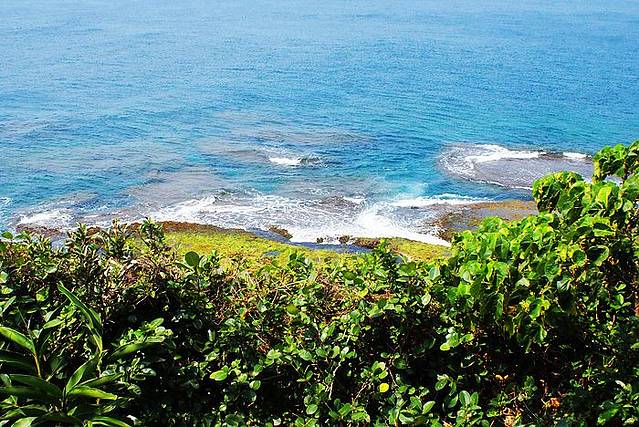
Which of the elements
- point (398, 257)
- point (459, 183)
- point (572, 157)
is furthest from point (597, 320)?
point (572, 157)

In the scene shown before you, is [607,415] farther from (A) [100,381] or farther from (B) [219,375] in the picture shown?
(A) [100,381]

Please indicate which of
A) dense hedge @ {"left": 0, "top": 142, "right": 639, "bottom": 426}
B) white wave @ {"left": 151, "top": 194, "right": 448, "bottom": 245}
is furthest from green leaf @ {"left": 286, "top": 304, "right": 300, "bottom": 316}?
white wave @ {"left": 151, "top": 194, "right": 448, "bottom": 245}

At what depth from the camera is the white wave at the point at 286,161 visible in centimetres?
4147

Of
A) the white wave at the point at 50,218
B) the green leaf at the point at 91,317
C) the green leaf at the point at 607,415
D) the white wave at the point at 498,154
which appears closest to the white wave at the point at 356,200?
the white wave at the point at 498,154

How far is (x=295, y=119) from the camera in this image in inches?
2069

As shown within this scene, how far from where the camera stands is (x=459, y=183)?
38406 mm

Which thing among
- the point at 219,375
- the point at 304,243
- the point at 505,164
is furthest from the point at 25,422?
the point at 505,164

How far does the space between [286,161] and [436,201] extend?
39.3 feet

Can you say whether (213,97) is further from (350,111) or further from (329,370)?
(329,370)

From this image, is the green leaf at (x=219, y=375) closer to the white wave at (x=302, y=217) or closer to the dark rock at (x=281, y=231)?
the white wave at (x=302, y=217)

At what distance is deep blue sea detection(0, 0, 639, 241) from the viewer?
35281mm

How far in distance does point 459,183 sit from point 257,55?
168 ft

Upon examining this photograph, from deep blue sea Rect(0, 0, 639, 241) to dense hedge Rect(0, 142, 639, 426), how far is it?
81.8 feet

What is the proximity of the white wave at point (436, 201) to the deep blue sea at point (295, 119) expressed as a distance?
0.54 ft
